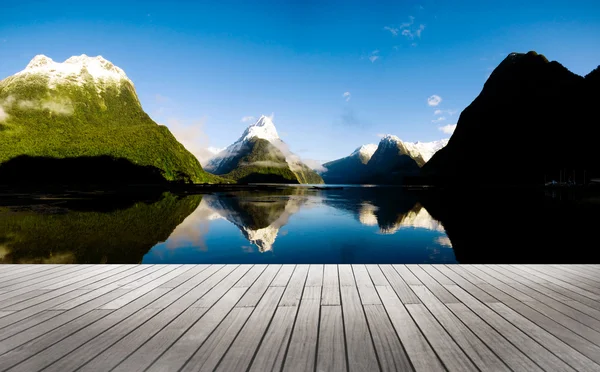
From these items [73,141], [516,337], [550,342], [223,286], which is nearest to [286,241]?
[223,286]

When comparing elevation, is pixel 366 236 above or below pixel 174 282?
below

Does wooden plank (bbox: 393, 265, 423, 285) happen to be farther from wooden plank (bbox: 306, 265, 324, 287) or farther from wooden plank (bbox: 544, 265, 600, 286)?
wooden plank (bbox: 544, 265, 600, 286)

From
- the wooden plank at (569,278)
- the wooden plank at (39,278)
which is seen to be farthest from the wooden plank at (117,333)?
the wooden plank at (569,278)

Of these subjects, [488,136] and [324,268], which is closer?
[324,268]

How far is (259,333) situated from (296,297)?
4.10 feet

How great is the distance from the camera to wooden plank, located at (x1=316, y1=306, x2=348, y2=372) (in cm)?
282

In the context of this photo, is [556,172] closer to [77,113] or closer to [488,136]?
[488,136]

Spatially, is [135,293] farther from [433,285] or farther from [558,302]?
[558,302]

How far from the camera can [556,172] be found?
140125 millimetres

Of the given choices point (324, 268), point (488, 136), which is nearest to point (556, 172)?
point (488, 136)

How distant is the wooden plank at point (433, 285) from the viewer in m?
4.60

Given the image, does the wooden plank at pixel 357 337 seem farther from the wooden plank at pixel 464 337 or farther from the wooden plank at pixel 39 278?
the wooden plank at pixel 39 278

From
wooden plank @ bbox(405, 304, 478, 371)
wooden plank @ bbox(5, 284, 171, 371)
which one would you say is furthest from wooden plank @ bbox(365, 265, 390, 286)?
wooden plank @ bbox(5, 284, 171, 371)

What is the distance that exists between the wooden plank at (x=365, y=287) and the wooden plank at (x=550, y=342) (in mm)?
1586
